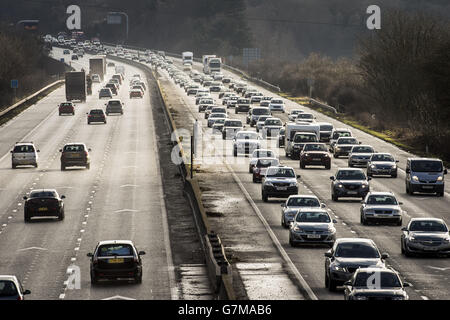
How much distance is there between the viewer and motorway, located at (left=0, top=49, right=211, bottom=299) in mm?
34281

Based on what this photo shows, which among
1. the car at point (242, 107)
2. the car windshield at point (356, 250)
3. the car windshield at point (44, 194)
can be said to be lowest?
the car at point (242, 107)

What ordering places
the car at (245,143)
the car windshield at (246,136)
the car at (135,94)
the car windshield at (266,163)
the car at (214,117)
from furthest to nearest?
the car at (135,94) < the car at (214,117) < the car windshield at (246,136) < the car at (245,143) < the car windshield at (266,163)

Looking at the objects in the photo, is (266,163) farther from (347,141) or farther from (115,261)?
(115,261)

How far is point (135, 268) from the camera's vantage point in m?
33.5

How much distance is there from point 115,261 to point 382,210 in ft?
50.5

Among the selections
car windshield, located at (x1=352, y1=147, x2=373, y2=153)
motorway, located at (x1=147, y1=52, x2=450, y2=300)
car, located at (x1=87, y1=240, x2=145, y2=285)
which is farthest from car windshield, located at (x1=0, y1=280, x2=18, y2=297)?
car windshield, located at (x1=352, y1=147, x2=373, y2=153)

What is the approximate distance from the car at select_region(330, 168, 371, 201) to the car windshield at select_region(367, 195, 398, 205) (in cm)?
750

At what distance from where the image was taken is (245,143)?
75.8m

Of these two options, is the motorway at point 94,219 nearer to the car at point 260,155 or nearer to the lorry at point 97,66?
the car at point 260,155

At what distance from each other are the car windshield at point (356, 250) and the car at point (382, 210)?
44.4ft

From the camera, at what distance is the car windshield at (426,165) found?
5569 cm

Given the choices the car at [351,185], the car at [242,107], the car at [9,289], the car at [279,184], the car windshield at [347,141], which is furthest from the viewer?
the car at [242,107]

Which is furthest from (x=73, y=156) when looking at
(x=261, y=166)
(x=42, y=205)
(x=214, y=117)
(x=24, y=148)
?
(x=214, y=117)

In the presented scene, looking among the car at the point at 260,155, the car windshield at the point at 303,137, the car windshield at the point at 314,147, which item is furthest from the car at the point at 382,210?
the car windshield at the point at 303,137
